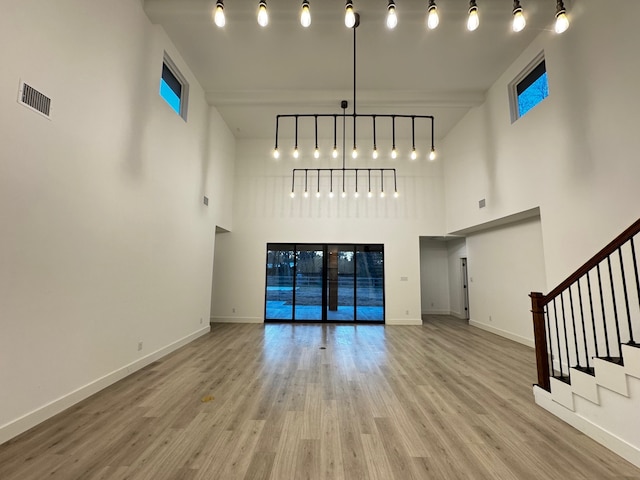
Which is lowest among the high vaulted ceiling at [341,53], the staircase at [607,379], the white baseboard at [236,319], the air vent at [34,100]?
the white baseboard at [236,319]

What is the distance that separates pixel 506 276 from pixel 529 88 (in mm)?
3759

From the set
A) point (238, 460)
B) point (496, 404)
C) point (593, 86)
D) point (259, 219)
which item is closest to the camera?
point (238, 460)

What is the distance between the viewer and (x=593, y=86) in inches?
134

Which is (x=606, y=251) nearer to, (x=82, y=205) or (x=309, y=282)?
(x=82, y=205)

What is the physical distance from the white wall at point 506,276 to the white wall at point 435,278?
4.81 feet

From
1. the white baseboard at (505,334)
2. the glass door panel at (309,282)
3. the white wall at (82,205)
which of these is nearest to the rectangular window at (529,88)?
the white baseboard at (505,334)

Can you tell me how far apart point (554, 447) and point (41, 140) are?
16.7 feet

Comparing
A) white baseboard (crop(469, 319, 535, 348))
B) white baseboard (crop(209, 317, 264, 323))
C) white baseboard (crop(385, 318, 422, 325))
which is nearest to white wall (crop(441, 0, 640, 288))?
white baseboard (crop(469, 319, 535, 348))

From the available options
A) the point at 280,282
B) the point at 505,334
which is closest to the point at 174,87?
the point at 280,282

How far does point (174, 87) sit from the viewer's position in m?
4.96

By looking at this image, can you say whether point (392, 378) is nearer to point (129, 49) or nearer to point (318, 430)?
point (318, 430)

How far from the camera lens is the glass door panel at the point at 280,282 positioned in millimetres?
7809

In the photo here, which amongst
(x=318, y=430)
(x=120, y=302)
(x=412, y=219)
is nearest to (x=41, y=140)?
(x=120, y=302)

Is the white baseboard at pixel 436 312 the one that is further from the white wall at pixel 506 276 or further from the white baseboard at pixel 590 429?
the white baseboard at pixel 590 429
